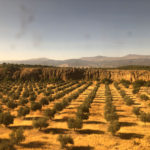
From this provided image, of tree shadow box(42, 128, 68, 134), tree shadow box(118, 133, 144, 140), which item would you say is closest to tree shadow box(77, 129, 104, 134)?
tree shadow box(42, 128, 68, 134)

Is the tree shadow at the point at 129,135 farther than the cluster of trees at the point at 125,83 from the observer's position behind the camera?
No

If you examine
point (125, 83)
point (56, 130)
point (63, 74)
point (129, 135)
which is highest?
point (63, 74)

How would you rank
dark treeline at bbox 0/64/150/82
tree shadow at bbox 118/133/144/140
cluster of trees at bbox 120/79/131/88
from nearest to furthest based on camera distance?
tree shadow at bbox 118/133/144/140
cluster of trees at bbox 120/79/131/88
dark treeline at bbox 0/64/150/82

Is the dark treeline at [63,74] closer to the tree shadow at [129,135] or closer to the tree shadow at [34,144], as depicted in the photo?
the tree shadow at [129,135]

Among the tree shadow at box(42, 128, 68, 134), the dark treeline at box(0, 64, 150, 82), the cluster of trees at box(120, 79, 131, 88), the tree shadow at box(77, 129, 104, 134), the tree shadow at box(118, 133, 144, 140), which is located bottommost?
the tree shadow at box(42, 128, 68, 134)

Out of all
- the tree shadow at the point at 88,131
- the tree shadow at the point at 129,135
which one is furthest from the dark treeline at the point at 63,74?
the tree shadow at the point at 129,135

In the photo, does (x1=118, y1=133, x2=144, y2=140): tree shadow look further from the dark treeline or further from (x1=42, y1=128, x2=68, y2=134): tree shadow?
the dark treeline

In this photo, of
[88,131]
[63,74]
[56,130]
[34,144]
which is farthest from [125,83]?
[34,144]

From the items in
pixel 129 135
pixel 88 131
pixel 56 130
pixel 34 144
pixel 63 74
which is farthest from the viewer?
pixel 63 74

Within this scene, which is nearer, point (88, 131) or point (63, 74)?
point (88, 131)

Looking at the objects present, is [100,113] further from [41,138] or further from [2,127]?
[2,127]

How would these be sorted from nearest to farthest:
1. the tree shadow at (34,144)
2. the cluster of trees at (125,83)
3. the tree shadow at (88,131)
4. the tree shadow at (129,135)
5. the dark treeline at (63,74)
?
the tree shadow at (34,144), the tree shadow at (129,135), the tree shadow at (88,131), the cluster of trees at (125,83), the dark treeline at (63,74)

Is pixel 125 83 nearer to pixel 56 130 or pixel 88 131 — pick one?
pixel 88 131

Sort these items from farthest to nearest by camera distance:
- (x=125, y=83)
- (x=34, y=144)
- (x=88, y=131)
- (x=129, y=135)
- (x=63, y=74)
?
(x=63, y=74) < (x=125, y=83) < (x=88, y=131) < (x=129, y=135) < (x=34, y=144)
